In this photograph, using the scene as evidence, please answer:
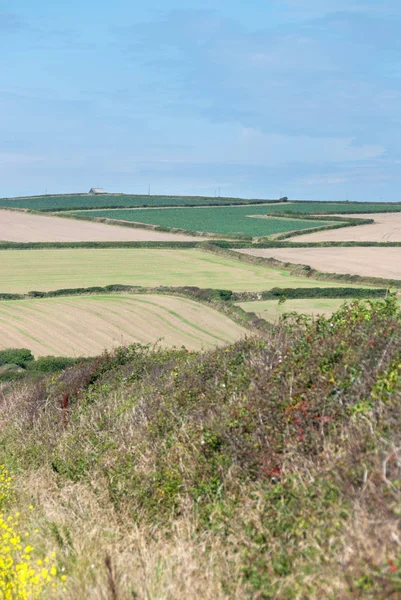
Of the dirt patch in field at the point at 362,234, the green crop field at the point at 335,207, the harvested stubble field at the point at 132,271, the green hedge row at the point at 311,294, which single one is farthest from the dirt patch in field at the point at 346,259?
the green crop field at the point at 335,207

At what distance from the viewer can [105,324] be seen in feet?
140

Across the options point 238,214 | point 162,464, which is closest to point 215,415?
point 162,464

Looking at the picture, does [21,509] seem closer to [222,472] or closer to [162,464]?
[162,464]

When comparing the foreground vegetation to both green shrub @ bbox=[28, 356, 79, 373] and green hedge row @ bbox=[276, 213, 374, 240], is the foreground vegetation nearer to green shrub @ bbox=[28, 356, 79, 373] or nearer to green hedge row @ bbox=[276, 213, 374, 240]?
green shrub @ bbox=[28, 356, 79, 373]

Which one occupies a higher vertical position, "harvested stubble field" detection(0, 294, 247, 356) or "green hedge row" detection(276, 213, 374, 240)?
"green hedge row" detection(276, 213, 374, 240)

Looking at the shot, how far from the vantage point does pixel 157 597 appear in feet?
21.9

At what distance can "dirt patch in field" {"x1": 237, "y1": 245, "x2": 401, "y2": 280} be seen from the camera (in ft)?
193

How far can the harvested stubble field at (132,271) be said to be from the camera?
5544cm

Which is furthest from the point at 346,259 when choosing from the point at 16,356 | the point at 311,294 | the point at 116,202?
the point at 116,202

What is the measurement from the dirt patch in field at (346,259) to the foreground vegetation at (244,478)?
45.6 metres

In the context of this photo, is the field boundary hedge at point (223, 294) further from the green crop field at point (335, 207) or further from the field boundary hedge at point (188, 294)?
the green crop field at point (335, 207)

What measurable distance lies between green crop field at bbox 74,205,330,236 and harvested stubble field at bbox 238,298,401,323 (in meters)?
37.9

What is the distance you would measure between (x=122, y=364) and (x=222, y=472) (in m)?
10.4

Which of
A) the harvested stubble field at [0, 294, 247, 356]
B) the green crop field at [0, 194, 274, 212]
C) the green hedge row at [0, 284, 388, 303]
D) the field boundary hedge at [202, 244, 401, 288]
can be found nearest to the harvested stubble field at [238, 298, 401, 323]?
the green hedge row at [0, 284, 388, 303]
